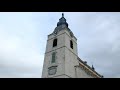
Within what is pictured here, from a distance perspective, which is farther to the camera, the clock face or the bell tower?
the clock face

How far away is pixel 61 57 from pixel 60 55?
20.2 inches

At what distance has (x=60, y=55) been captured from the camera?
25.2 meters

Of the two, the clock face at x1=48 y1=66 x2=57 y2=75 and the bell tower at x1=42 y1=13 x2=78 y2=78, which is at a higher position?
the bell tower at x1=42 y1=13 x2=78 y2=78

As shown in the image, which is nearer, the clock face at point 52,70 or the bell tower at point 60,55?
the bell tower at point 60,55

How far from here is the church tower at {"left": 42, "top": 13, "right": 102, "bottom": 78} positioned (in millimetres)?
23850

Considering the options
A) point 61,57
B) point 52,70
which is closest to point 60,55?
point 61,57

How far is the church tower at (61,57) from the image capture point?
78.2ft

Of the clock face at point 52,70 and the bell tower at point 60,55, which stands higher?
the bell tower at point 60,55

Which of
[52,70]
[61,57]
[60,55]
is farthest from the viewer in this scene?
[60,55]

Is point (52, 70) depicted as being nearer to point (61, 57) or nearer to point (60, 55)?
point (61, 57)
